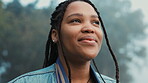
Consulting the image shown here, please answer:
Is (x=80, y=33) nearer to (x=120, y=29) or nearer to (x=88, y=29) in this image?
(x=88, y=29)

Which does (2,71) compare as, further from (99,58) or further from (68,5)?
(68,5)

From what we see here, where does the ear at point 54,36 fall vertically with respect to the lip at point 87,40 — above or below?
above

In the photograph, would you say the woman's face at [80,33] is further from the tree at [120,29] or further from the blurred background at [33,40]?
the tree at [120,29]

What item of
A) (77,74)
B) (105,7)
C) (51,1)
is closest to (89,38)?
(77,74)

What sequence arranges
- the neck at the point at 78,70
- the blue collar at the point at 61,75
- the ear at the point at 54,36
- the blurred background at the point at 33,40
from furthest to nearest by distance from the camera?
the blurred background at the point at 33,40 → the ear at the point at 54,36 → the neck at the point at 78,70 → the blue collar at the point at 61,75

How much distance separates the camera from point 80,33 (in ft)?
7.75

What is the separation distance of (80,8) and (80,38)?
10.6 inches

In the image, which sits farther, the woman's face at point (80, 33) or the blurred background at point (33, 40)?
the blurred background at point (33, 40)

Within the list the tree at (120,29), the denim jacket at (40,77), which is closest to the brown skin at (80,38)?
the denim jacket at (40,77)

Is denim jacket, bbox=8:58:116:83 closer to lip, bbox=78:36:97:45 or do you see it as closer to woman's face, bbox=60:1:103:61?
woman's face, bbox=60:1:103:61

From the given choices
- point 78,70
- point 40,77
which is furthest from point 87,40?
point 40,77

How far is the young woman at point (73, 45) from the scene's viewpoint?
235 cm

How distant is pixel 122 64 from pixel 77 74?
45.0 metres

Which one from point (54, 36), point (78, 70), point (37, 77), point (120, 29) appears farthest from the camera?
point (120, 29)
